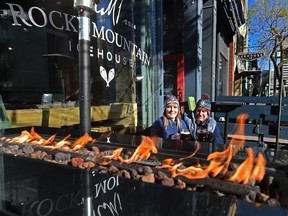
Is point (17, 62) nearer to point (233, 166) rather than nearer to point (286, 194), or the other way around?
point (233, 166)

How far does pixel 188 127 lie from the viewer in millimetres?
3602

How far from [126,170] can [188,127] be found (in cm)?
196

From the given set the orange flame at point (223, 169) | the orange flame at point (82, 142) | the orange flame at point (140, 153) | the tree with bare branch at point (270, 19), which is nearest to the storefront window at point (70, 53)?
the orange flame at point (82, 142)

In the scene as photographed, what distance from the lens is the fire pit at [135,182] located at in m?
1.32

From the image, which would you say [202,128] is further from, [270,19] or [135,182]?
[270,19]

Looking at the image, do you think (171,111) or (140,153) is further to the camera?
(171,111)

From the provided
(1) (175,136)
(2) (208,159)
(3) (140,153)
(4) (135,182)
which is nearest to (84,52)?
(3) (140,153)

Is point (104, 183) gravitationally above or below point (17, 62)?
below

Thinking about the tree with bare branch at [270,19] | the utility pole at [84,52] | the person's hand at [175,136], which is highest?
the tree with bare branch at [270,19]

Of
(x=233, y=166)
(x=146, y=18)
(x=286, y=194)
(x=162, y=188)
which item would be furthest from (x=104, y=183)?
(x=146, y=18)

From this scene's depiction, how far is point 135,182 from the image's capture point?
162 cm

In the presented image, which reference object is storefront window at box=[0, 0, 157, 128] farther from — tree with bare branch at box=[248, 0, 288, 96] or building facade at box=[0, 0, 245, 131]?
tree with bare branch at box=[248, 0, 288, 96]

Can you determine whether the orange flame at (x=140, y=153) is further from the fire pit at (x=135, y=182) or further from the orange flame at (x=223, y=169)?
the orange flame at (x=223, y=169)

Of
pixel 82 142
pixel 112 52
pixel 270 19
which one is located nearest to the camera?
pixel 82 142
